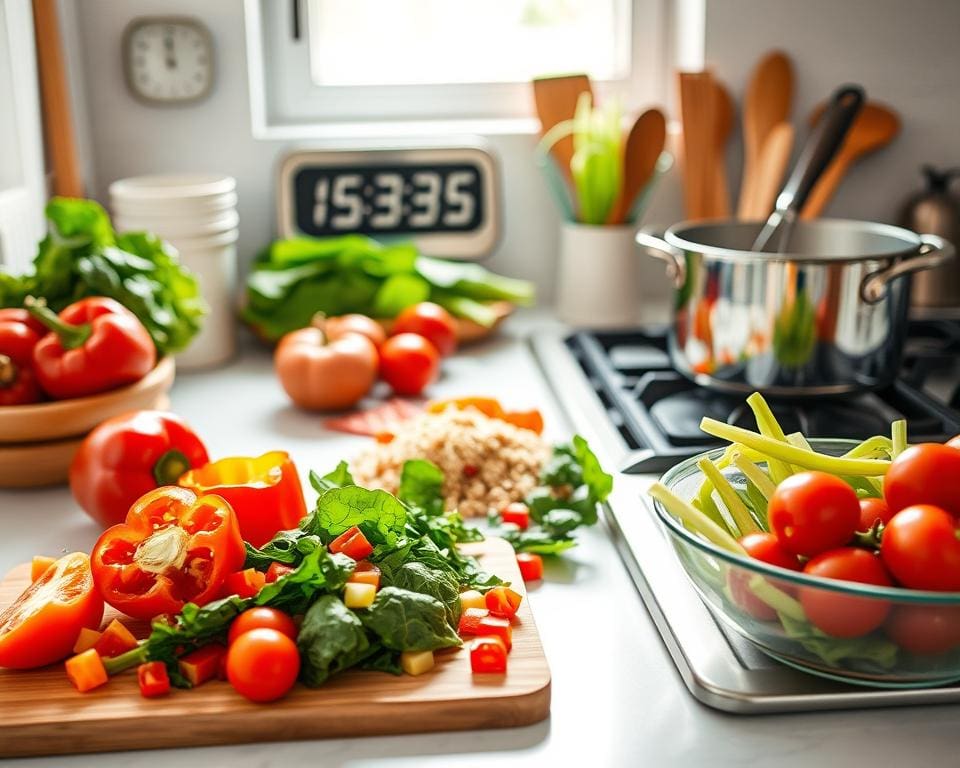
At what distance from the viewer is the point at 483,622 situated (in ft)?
2.75

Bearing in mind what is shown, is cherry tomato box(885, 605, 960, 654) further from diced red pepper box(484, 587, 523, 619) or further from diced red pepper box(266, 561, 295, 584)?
diced red pepper box(266, 561, 295, 584)

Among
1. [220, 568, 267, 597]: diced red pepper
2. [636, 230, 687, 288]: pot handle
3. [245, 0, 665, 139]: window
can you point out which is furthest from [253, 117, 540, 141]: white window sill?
[220, 568, 267, 597]: diced red pepper

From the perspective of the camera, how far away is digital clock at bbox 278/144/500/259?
1.78 metres

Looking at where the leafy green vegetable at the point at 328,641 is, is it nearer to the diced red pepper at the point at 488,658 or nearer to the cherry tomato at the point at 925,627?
the diced red pepper at the point at 488,658

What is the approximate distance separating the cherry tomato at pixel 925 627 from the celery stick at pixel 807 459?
0.44ft

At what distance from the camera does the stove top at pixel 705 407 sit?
120 centimetres

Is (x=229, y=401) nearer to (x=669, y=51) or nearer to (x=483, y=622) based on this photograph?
(x=483, y=622)

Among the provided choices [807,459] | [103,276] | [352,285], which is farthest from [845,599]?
[352,285]

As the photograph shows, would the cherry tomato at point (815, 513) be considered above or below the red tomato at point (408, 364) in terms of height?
above

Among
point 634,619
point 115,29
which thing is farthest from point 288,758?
point 115,29

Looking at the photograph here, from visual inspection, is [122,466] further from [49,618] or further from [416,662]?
[416,662]

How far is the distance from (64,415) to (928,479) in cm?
83

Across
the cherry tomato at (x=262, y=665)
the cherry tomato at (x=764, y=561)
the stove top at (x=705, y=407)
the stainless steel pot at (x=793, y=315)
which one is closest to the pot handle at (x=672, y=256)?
the stainless steel pot at (x=793, y=315)

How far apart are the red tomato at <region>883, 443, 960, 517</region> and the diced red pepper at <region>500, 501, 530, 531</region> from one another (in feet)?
1.24
